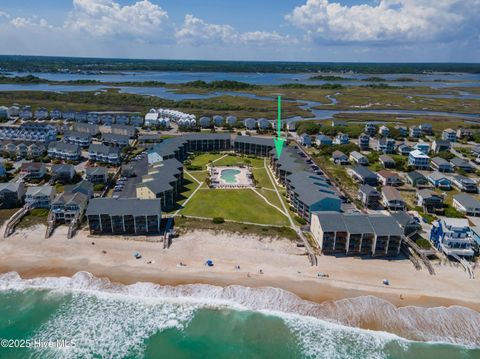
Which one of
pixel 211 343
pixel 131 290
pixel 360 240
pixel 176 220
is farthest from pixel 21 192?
pixel 360 240

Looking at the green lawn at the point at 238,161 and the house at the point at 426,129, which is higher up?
the house at the point at 426,129

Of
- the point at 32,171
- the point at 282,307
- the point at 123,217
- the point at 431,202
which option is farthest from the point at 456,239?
the point at 32,171

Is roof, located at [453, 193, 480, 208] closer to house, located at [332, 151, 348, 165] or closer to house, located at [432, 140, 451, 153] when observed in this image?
house, located at [332, 151, 348, 165]

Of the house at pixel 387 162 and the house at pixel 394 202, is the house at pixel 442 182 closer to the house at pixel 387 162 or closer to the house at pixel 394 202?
the house at pixel 387 162

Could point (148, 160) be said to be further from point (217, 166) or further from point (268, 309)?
point (268, 309)

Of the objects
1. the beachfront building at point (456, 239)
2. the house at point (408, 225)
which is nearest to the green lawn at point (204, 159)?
the house at point (408, 225)

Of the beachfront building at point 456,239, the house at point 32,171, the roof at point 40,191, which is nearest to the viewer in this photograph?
the beachfront building at point 456,239

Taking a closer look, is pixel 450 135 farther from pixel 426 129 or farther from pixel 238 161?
pixel 238 161
